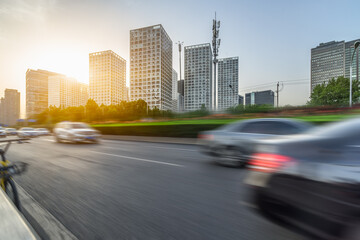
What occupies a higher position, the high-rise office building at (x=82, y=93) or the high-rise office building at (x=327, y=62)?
the high-rise office building at (x=327, y=62)

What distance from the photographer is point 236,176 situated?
439 centimetres

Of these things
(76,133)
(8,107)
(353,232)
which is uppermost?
(8,107)

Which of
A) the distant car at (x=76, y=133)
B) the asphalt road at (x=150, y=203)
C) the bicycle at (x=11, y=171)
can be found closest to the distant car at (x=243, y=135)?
the asphalt road at (x=150, y=203)

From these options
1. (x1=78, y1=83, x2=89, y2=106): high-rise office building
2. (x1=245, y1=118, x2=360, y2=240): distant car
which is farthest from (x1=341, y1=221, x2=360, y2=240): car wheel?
(x1=78, y1=83, x2=89, y2=106): high-rise office building

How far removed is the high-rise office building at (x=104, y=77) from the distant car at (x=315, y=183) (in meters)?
157

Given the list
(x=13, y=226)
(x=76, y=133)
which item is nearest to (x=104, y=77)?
(x=76, y=133)

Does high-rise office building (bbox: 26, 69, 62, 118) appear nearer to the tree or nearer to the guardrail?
the guardrail

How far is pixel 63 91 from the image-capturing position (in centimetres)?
14075

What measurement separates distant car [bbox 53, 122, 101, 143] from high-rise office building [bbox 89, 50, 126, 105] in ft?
472

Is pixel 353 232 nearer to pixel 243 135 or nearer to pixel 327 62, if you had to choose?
pixel 243 135

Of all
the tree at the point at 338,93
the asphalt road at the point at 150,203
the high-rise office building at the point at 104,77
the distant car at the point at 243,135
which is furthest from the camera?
the high-rise office building at the point at 104,77

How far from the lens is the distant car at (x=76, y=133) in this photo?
1152cm

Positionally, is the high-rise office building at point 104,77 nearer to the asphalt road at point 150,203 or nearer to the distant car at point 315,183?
the asphalt road at point 150,203

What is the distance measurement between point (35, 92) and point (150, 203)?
522 ft
